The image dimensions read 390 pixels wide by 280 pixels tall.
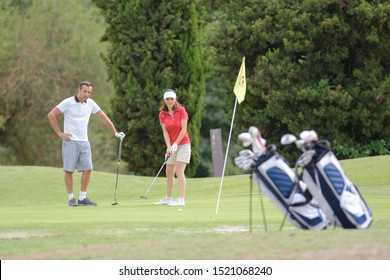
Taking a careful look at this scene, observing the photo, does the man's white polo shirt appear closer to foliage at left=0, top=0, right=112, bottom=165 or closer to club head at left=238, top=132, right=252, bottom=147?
club head at left=238, top=132, right=252, bottom=147

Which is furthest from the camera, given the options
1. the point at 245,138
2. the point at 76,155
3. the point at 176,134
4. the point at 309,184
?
the point at 76,155

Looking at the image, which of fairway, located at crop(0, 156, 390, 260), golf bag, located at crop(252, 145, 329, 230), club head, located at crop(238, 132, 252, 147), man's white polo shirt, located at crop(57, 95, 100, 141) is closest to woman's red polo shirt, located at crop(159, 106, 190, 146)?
fairway, located at crop(0, 156, 390, 260)

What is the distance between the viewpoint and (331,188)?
10539 mm

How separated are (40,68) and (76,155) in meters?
31.3

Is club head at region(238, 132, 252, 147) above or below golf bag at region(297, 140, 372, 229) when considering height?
above

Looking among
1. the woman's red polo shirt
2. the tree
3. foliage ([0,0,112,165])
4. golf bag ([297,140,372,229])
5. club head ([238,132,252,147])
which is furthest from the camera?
foliage ([0,0,112,165])

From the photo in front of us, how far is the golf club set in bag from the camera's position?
34.4 ft

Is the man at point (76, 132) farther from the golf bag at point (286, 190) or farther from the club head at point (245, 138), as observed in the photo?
the club head at point (245, 138)

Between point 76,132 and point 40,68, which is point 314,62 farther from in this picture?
point 40,68

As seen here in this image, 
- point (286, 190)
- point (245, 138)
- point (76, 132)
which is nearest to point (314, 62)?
point (76, 132)

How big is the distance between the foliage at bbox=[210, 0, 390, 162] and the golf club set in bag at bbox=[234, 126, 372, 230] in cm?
2337
